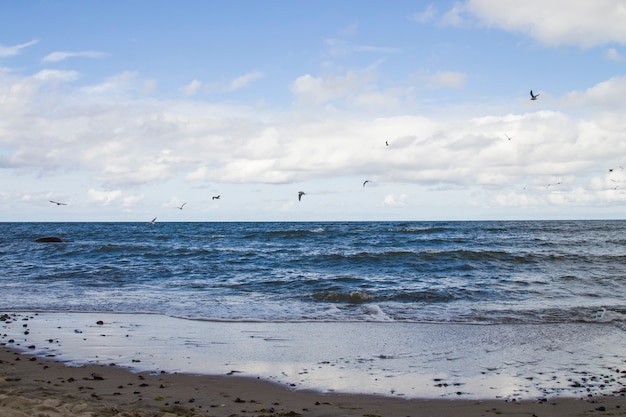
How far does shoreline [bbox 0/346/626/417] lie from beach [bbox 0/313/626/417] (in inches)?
0.5

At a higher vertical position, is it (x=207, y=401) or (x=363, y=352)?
(x=207, y=401)

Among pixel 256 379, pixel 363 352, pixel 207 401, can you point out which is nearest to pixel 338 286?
→ pixel 363 352

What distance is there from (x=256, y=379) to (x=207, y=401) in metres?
1.31

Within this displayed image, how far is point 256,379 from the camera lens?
858 centimetres

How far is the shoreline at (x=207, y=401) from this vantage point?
6742mm

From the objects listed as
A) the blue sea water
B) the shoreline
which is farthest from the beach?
the blue sea water

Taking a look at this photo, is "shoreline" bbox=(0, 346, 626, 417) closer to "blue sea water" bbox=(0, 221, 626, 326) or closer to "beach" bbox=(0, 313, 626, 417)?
"beach" bbox=(0, 313, 626, 417)

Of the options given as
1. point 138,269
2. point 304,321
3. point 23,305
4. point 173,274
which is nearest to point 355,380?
point 304,321

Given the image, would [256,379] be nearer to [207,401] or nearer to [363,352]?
[207,401]

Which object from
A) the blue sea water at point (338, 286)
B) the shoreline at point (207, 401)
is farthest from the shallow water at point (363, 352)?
the blue sea water at point (338, 286)

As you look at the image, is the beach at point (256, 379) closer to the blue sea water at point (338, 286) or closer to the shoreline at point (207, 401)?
the shoreline at point (207, 401)

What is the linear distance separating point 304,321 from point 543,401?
7.42m

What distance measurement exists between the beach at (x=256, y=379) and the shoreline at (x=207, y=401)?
0.05 feet

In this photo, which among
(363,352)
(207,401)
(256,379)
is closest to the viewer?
(207,401)
